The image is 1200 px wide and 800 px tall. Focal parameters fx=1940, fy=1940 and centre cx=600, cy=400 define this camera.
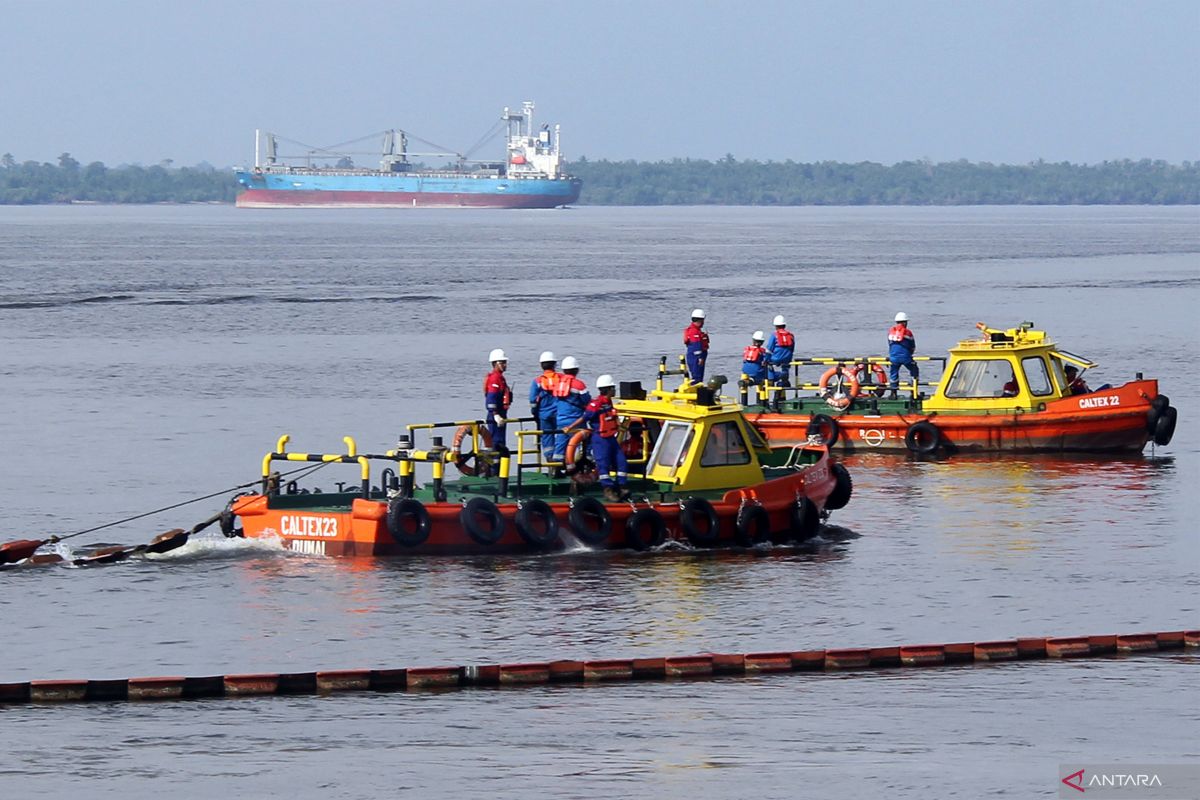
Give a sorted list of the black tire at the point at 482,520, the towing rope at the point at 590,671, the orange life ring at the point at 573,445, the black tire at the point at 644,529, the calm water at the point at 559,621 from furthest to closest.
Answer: the orange life ring at the point at 573,445
the black tire at the point at 644,529
the black tire at the point at 482,520
the towing rope at the point at 590,671
the calm water at the point at 559,621

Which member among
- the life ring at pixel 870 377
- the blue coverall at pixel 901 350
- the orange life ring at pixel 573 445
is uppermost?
the blue coverall at pixel 901 350

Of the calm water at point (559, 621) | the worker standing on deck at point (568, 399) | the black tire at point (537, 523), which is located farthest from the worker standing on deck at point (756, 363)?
the black tire at point (537, 523)

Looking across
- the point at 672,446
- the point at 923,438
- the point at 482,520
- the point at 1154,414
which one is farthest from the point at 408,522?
the point at 1154,414

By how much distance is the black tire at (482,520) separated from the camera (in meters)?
24.0

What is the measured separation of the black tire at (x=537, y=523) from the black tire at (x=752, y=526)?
2.61m

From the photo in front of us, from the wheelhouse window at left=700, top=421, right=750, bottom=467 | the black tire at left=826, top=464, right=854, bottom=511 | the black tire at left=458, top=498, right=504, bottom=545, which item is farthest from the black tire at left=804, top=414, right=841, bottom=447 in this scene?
the black tire at left=458, top=498, right=504, bottom=545

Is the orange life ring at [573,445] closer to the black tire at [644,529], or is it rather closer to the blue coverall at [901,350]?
the black tire at [644,529]

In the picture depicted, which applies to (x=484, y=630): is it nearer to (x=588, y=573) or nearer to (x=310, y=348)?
(x=588, y=573)

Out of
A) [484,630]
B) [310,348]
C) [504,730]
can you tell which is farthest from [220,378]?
[504,730]

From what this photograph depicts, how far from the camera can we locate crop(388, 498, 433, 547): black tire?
938 inches

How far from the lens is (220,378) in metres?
52.3

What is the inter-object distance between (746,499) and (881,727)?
8.87 metres

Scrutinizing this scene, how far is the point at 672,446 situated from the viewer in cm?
2586

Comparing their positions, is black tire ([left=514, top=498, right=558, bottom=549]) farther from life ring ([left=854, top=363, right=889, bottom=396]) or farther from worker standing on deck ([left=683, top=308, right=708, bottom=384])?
life ring ([left=854, top=363, right=889, bottom=396])
